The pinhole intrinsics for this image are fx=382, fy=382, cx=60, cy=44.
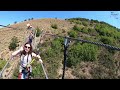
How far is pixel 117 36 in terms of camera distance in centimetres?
7019

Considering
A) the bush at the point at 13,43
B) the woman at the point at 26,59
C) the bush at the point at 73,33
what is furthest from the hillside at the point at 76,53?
the woman at the point at 26,59

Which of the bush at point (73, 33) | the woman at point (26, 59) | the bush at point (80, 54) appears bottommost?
the bush at point (80, 54)

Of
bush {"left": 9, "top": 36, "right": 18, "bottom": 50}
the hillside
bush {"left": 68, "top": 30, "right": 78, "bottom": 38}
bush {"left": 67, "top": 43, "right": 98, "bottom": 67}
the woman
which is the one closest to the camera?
the woman

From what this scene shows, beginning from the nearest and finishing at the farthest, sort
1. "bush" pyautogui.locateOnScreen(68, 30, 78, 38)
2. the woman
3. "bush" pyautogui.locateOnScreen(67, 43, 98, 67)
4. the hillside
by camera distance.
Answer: the woman
the hillside
"bush" pyautogui.locateOnScreen(67, 43, 98, 67)
"bush" pyautogui.locateOnScreen(68, 30, 78, 38)

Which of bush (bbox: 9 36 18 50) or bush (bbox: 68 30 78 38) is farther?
bush (bbox: 68 30 78 38)

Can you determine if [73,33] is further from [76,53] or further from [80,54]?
[76,53]

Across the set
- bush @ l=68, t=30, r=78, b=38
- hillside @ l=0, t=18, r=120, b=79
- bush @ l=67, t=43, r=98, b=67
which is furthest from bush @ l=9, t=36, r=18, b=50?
bush @ l=68, t=30, r=78, b=38

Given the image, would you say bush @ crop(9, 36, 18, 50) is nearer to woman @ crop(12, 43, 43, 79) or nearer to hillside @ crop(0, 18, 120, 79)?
hillside @ crop(0, 18, 120, 79)

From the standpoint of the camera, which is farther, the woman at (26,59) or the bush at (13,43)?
the bush at (13,43)

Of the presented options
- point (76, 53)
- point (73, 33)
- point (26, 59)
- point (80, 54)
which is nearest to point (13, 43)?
point (76, 53)

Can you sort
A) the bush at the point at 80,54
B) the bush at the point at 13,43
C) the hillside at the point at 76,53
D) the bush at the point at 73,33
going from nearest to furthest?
1. the hillside at the point at 76,53
2. the bush at the point at 80,54
3. the bush at the point at 13,43
4. the bush at the point at 73,33

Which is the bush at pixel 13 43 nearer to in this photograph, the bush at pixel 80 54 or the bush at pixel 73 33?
the bush at pixel 80 54
